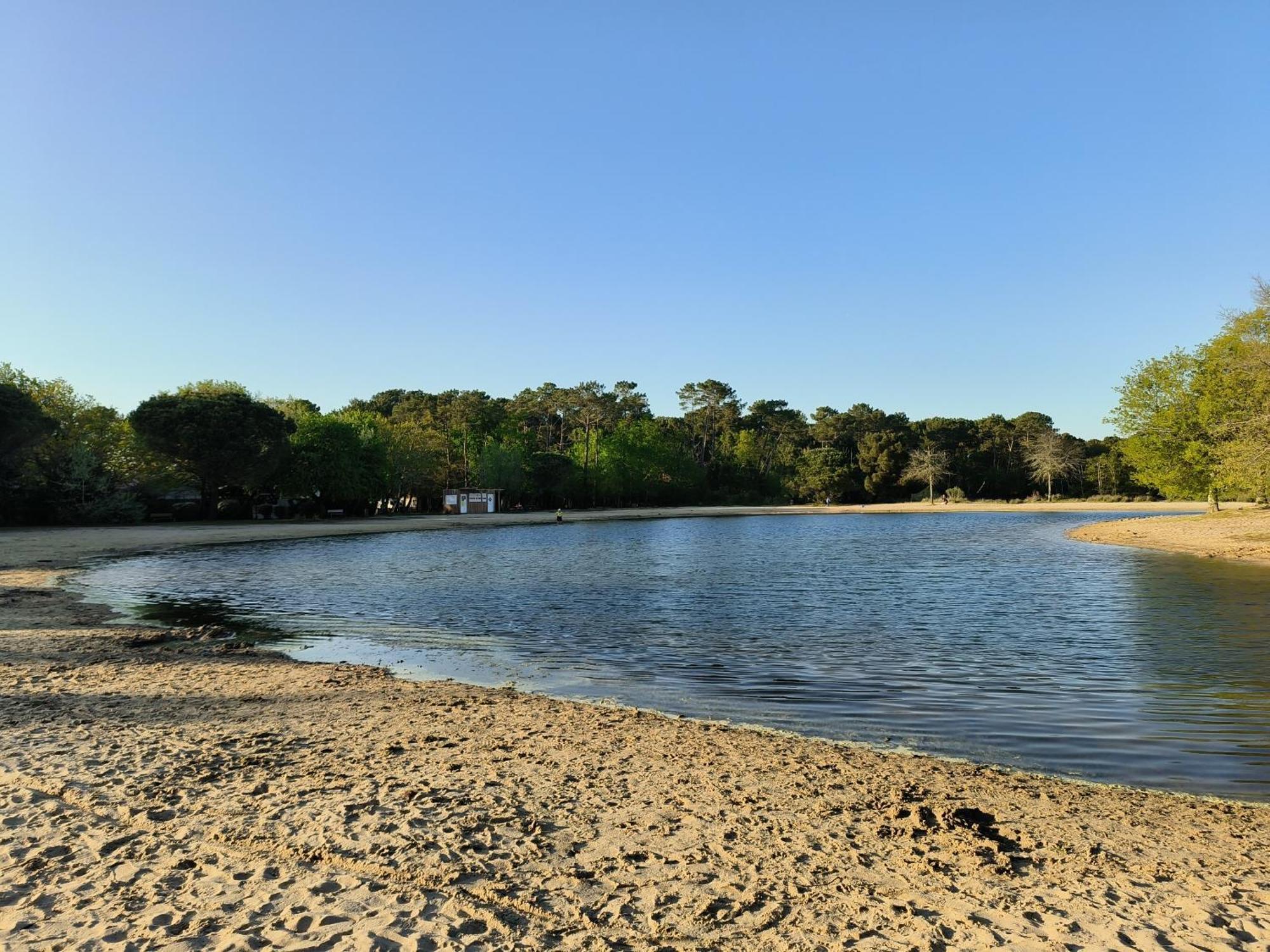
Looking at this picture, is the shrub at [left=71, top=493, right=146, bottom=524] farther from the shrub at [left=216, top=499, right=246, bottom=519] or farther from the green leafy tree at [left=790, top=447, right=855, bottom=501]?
the green leafy tree at [left=790, top=447, right=855, bottom=501]

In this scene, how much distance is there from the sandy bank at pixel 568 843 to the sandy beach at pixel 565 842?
23mm

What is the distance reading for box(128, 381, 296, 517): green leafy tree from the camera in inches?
2304

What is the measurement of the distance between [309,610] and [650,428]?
95394 millimetres

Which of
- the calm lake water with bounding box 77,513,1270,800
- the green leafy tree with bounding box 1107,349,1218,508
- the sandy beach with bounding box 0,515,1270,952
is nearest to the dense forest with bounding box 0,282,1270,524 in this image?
the green leafy tree with bounding box 1107,349,1218,508

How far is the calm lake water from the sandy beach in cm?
152

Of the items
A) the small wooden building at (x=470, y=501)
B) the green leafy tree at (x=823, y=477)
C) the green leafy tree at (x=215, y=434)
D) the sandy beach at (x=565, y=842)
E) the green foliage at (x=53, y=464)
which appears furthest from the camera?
the green leafy tree at (x=823, y=477)

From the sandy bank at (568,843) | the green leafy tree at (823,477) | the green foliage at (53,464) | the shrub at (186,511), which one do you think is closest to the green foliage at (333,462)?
the shrub at (186,511)

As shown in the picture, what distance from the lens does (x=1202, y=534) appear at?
3931 cm

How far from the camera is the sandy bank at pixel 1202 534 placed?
32.8m

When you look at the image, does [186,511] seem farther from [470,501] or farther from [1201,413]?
[1201,413]

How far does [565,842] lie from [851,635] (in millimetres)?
10974

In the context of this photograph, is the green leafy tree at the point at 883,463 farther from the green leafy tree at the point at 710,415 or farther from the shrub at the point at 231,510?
the shrub at the point at 231,510

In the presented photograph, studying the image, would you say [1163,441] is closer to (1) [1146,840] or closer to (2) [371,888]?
(1) [1146,840]

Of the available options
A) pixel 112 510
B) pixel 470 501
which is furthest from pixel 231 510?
pixel 470 501
